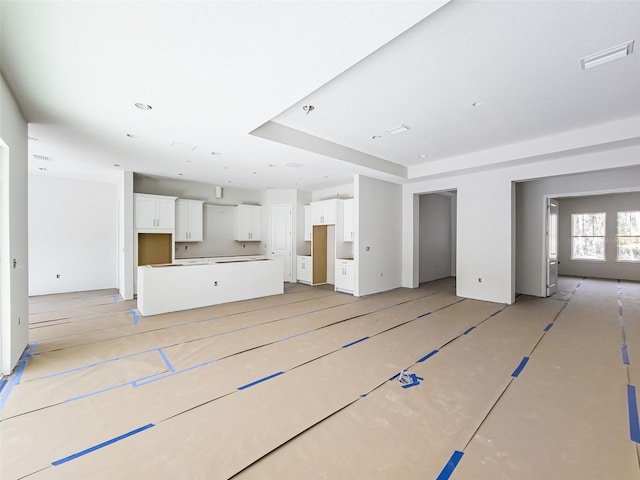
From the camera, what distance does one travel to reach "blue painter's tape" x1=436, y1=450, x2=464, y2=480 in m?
1.59

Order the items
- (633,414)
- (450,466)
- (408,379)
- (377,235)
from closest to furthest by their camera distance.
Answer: (450,466)
(633,414)
(408,379)
(377,235)

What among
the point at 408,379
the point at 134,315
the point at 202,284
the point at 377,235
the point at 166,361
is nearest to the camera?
the point at 408,379

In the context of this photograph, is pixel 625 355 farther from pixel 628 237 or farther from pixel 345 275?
pixel 628 237

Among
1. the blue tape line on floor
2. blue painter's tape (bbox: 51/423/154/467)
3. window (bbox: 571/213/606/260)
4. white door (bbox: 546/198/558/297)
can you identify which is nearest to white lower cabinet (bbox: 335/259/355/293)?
white door (bbox: 546/198/558/297)

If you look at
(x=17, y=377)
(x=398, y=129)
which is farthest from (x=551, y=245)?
(x=17, y=377)

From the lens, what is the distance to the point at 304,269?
834 cm

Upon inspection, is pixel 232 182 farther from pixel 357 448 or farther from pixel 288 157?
pixel 357 448

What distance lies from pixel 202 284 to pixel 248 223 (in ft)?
11.1

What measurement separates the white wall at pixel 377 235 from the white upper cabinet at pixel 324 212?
106cm

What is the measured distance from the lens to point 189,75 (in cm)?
257

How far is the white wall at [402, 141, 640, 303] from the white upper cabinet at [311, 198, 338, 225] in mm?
2508

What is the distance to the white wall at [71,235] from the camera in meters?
6.42

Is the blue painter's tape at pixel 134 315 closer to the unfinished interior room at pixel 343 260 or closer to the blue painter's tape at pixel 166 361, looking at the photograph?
the unfinished interior room at pixel 343 260

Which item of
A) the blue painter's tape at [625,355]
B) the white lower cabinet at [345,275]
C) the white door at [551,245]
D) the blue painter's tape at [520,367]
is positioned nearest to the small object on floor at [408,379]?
the blue painter's tape at [520,367]
